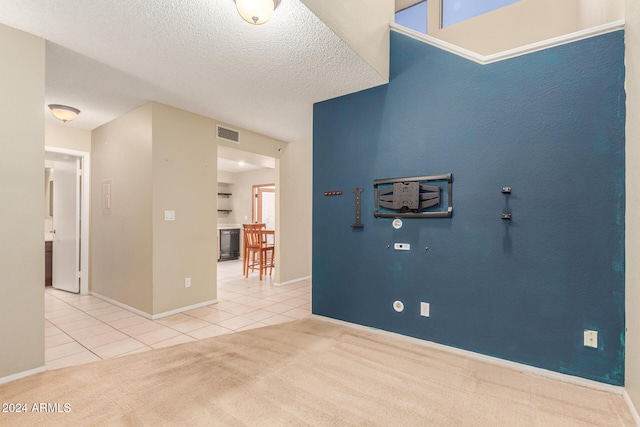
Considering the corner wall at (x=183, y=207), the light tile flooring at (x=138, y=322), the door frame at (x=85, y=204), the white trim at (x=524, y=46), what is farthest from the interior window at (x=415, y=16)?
the door frame at (x=85, y=204)

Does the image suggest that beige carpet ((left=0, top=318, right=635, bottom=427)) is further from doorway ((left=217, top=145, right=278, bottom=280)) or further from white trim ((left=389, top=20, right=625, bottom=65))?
doorway ((left=217, top=145, right=278, bottom=280))

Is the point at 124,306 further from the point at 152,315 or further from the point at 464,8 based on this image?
the point at 464,8

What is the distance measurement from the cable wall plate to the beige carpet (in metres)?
1.19

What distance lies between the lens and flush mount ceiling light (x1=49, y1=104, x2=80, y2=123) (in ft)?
11.1

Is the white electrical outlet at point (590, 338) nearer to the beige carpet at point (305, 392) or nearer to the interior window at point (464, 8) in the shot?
the beige carpet at point (305, 392)

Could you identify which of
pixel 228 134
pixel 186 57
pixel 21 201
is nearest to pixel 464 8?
pixel 228 134

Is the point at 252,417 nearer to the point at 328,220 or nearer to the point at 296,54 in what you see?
the point at 328,220

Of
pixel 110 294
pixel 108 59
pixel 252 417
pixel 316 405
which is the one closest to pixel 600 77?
pixel 316 405

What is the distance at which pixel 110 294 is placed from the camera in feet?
13.2

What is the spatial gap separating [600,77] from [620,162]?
1.98 feet

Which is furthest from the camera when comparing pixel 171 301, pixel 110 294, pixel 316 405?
pixel 110 294

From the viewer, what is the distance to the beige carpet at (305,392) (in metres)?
1.72

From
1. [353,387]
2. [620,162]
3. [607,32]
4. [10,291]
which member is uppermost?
[607,32]

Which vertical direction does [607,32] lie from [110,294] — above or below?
above
